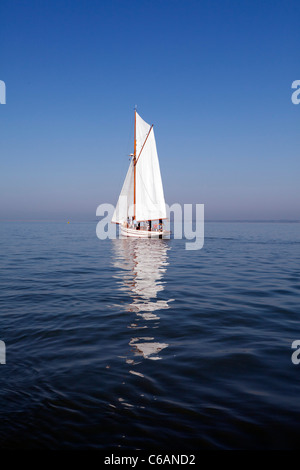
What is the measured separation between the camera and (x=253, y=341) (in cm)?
808

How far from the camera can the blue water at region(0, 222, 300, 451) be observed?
14.7 ft

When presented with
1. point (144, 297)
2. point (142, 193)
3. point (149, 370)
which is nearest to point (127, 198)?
point (142, 193)

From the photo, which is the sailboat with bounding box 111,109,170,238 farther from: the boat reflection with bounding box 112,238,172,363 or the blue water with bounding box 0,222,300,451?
the blue water with bounding box 0,222,300,451

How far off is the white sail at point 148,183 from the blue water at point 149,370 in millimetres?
40947

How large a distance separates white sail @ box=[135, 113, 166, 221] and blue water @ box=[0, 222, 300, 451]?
134ft

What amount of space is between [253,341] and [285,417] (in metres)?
3.30

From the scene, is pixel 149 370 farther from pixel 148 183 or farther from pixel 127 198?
pixel 127 198

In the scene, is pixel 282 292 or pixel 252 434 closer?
pixel 252 434

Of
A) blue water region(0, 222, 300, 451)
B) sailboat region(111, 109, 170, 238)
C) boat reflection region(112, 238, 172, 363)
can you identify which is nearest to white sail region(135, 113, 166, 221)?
sailboat region(111, 109, 170, 238)

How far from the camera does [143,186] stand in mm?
56438

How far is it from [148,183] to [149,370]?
165 ft
